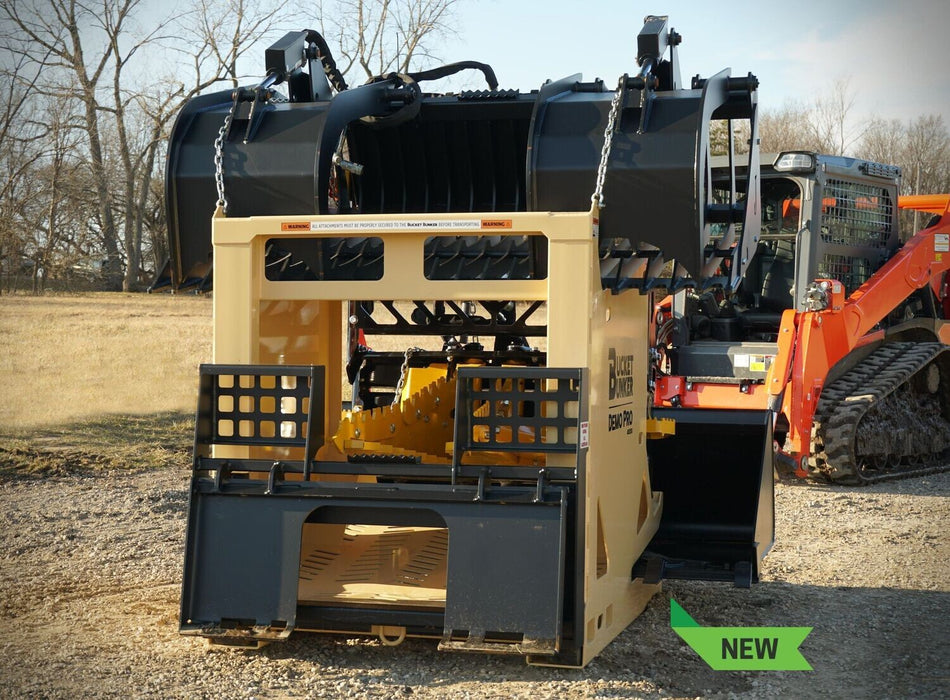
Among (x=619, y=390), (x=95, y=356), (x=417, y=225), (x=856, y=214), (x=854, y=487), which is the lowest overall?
(x=854, y=487)

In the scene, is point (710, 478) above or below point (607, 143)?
below

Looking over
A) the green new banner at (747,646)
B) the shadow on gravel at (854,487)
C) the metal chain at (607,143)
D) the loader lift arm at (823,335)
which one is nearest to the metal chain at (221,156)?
the metal chain at (607,143)

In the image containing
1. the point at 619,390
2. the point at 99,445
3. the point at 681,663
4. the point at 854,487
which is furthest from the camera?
the point at 99,445

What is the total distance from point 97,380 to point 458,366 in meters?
12.7

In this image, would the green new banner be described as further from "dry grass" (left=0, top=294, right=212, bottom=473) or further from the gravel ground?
"dry grass" (left=0, top=294, right=212, bottom=473)

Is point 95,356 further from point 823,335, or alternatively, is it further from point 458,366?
point 458,366

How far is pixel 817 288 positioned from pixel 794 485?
1.70 m

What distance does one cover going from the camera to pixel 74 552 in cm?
680

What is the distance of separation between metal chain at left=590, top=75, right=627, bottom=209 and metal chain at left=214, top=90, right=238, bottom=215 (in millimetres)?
1539

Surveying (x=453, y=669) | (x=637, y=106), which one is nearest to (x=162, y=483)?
(x=453, y=669)

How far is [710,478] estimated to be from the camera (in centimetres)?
605

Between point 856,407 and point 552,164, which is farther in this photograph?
point 856,407

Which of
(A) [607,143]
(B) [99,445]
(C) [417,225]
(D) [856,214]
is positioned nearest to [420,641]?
(C) [417,225]

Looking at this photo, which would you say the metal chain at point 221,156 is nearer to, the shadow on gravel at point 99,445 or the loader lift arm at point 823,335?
the shadow on gravel at point 99,445
